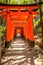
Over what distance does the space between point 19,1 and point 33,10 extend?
492 centimetres

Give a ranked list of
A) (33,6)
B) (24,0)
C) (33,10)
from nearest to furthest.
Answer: (33,6)
(33,10)
(24,0)

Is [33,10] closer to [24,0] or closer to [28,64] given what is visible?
[24,0]

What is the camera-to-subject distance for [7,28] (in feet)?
46.0

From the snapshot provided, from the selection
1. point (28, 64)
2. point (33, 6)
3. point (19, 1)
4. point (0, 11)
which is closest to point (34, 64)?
point (28, 64)

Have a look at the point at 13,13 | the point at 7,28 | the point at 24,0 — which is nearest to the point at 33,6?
the point at 13,13

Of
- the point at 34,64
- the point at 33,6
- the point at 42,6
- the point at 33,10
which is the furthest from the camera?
the point at 33,10

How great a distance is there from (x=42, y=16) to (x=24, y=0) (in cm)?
685

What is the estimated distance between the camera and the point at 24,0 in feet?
55.2

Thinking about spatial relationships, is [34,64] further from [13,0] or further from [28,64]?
[13,0]

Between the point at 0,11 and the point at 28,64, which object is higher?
the point at 0,11

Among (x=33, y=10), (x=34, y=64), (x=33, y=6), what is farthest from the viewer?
(x=33, y=10)

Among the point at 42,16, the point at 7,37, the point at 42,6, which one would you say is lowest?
the point at 7,37

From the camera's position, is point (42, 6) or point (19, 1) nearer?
point (42, 6)

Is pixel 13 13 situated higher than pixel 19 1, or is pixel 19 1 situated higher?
pixel 19 1
